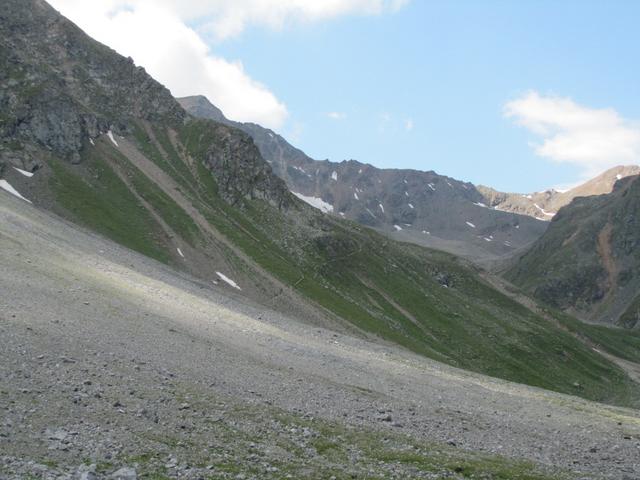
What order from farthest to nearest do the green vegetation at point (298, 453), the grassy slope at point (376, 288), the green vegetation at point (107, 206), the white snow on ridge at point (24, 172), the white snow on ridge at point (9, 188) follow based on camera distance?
the grassy slope at point (376, 288) < the white snow on ridge at point (24, 172) < the green vegetation at point (107, 206) < the white snow on ridge at point (9, 188) < the green vegetation at point (298, 453)

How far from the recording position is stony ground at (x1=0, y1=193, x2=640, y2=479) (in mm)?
20777

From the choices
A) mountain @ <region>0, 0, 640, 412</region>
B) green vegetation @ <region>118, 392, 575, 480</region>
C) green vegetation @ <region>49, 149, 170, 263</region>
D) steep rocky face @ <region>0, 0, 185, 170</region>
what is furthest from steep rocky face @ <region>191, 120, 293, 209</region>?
green vegetation @ <region>118, 392, 575, 480</region>

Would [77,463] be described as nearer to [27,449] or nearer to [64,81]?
[27,449]

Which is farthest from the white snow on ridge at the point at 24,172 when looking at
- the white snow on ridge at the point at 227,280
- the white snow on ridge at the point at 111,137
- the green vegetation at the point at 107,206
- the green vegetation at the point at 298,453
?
the green vegetation at the point at 298,453

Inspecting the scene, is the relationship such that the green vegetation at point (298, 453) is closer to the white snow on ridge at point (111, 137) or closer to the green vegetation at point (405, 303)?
the green vegetation at point (405, 303)

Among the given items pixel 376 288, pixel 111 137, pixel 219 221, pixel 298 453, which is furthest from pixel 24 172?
pixel 298 453

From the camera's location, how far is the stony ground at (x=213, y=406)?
68.2 feet

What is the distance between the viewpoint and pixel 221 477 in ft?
63.5

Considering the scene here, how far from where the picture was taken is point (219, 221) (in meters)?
130

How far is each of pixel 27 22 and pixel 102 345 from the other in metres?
151

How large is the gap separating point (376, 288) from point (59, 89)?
88059 millimetres

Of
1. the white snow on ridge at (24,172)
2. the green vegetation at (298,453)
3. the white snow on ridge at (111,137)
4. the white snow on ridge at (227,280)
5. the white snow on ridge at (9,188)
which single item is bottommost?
the white snow on ridge at (227,280)

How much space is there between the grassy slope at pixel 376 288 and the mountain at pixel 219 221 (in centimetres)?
50

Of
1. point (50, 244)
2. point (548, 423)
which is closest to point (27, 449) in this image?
point (548, 423)
